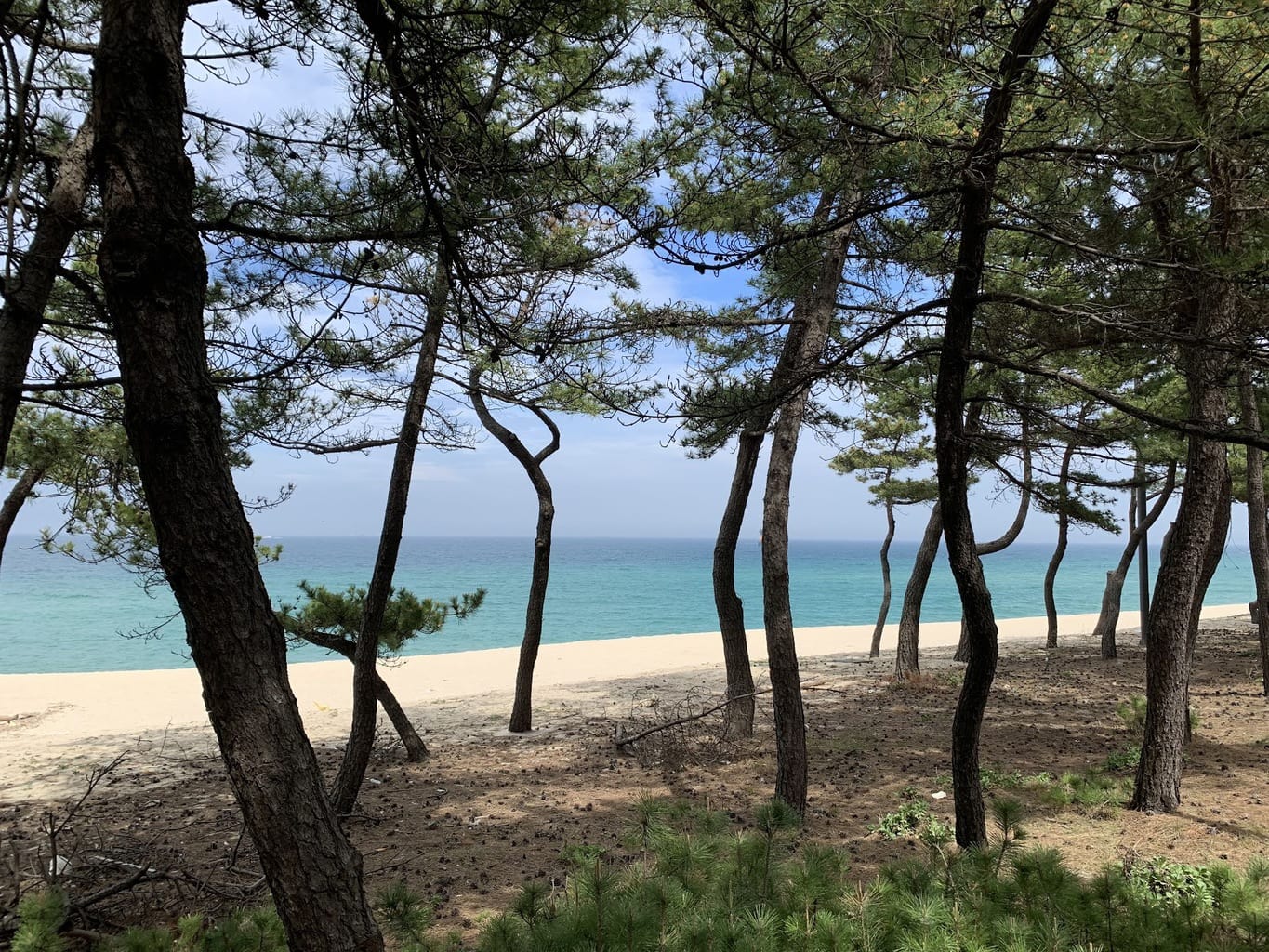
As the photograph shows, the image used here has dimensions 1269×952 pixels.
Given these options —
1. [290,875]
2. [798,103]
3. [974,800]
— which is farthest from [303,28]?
[974,800]

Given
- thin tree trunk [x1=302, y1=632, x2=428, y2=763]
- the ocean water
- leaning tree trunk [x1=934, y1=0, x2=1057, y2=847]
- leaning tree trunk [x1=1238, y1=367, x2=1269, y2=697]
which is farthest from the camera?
the ocean water

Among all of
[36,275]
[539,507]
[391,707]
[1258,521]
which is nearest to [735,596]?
[539,507]

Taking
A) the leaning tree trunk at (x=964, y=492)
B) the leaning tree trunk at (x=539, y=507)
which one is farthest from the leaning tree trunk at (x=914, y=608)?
the leaning tree trunk at (x=964, y=492)

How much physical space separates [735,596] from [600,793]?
2673mm

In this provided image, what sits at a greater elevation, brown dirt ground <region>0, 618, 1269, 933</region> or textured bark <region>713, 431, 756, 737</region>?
textured bark <region>713, 431, 756, 737</region>

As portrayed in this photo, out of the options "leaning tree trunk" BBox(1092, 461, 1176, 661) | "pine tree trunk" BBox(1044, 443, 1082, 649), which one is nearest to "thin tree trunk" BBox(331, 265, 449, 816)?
"pine tree trunk" BBox(1044, 443, 1082, 649)

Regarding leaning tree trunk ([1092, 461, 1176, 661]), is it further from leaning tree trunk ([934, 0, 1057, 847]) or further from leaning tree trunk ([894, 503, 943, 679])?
leaning tree trunk ([934, 0, 1057, 847])

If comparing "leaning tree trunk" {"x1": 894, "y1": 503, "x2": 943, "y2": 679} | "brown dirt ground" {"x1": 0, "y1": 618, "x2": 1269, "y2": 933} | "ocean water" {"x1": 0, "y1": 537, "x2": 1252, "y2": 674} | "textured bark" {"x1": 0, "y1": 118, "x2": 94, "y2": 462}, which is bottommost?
"ocean water" {"x1": 0, "y1": 537, "x2": 1252, "y2": 674}

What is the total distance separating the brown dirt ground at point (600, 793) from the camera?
4953 millimetres

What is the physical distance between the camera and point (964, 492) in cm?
446

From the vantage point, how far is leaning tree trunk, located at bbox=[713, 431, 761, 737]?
8805 mm

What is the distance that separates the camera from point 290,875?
244 centimetres

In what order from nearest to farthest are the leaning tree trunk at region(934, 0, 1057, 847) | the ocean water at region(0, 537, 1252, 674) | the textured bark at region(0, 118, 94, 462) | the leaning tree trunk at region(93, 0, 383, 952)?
the leaning tree trunk at region(93, 0, 383, 952) < the textured bark at region(0, 118, 94, 462) < the leaning tree trunk at region(934, 0, 1057, 847) < the ocean water at region(0, 537, 1252, 674)

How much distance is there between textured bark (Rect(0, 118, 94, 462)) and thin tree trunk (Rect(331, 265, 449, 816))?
262 cm
